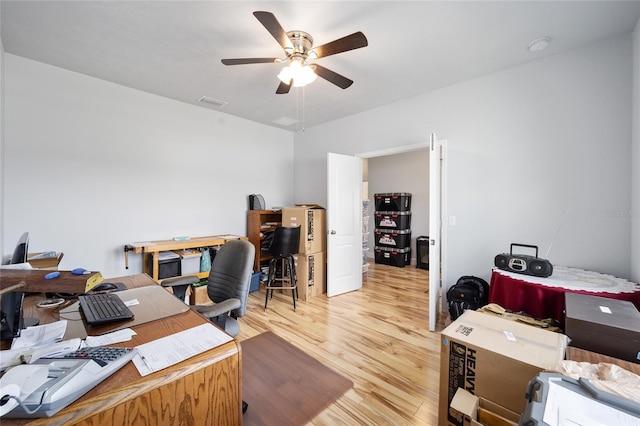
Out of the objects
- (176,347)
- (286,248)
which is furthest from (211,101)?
(176,347)

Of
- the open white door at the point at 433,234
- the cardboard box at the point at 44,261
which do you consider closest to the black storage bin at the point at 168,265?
the cardboard box at the point at 44,261

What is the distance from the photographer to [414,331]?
2.73 meters

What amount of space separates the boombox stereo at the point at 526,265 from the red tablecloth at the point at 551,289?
0.05 meters

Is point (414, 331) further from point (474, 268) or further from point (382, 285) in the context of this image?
point (382, 285)

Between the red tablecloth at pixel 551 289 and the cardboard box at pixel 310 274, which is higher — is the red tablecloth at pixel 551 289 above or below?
above

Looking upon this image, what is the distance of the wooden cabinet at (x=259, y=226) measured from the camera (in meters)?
4.25

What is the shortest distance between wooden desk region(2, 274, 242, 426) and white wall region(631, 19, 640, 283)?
302 centimetres

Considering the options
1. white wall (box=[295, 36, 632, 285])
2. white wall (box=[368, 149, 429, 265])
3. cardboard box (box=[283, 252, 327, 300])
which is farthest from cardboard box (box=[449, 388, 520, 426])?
white wall (box=[368, 149, 429, 265])

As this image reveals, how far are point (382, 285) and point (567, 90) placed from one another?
132 inches

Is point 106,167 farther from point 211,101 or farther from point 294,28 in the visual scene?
point 294,28

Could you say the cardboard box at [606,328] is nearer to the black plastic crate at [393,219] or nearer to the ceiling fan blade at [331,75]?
the ceiling fan blade at [331,75]

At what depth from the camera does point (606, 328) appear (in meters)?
1.37

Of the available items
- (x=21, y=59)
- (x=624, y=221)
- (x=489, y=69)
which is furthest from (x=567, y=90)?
(x=21, y=59)

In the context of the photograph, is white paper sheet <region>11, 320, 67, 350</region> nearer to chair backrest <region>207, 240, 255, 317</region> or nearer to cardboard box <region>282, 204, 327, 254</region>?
chair backrest <region>207, 240, 255, 317</region>
